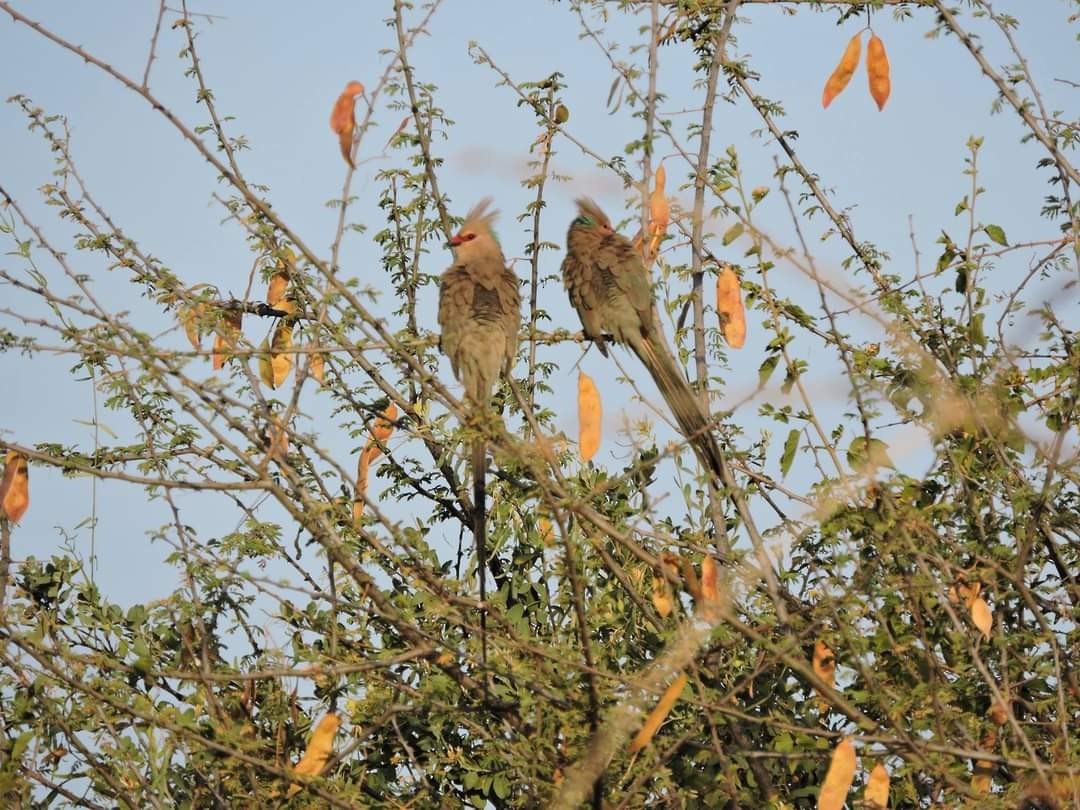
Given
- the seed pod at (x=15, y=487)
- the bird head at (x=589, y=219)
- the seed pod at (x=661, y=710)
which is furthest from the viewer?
the bird head at (x=589, y=219)

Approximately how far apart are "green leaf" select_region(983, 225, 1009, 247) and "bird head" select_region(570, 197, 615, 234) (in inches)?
95.0

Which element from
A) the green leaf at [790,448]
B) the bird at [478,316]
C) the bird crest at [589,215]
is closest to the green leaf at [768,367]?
the green leaf at [790,448]

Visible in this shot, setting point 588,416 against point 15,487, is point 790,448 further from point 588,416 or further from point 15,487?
point 15,487

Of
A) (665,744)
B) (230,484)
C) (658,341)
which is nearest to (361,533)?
(230,484)

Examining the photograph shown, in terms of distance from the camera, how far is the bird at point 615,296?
594 cm

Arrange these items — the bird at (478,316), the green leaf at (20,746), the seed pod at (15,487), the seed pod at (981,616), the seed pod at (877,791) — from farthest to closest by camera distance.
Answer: the bird at (478,316) → the seed pod at (15,487) → the green leaf at (20,746) → the seed pod at (981,616) → the seed pod at (877,791)

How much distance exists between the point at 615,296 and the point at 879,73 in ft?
6.17

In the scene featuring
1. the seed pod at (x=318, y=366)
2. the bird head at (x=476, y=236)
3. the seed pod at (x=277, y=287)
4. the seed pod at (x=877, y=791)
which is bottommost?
the seed pod at (x=877, y=791)

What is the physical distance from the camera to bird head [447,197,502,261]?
241 inches

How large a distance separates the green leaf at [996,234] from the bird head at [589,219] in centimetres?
241

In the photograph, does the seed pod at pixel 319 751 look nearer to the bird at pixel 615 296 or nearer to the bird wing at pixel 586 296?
the bird at pixel 615 296

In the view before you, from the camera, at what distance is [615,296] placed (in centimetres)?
616

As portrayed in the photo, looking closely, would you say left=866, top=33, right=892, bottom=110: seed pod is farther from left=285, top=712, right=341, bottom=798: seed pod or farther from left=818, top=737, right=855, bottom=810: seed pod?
left=285, top=712, right=341, bottom=798: seed pod

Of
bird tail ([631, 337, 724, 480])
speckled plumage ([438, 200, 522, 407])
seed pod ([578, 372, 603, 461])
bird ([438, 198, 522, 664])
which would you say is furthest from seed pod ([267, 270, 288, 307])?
bird tail ([631, 337, 724, 480])
